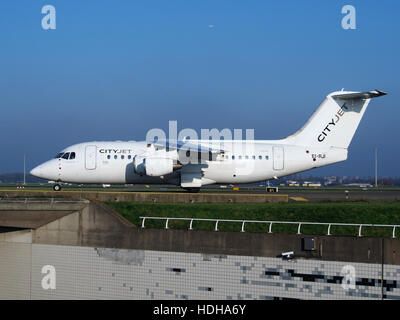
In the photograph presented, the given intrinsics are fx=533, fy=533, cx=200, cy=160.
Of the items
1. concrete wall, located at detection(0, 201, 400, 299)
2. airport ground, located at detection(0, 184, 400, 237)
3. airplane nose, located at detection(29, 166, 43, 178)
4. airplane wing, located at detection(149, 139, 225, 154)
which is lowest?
concrete wall, located at detection(0, 201, 400, 299)

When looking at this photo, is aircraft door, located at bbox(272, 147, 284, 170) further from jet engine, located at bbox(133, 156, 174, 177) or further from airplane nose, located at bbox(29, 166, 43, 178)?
airplane nose, located at bbox(29, 166, 43, 178)

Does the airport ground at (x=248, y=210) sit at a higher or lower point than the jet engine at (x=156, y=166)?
lower

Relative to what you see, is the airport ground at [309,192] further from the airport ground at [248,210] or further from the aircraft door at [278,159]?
the airport ground at [248,210]

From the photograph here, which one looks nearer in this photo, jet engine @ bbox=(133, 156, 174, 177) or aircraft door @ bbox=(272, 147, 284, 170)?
jet engine @ bbox=(133, 156, 174, 177)

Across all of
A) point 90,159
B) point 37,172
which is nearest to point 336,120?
point 90,159

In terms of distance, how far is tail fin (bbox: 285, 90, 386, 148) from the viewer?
141 ft

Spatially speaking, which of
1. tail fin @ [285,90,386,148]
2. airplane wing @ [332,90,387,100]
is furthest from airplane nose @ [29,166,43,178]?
airplane wing @ [332,90,387,100]

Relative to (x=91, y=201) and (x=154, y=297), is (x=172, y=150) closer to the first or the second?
(x=91, y=201)

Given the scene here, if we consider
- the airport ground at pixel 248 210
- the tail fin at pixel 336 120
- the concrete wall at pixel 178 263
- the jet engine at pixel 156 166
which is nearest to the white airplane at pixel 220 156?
the tail fin at pixel 336 120

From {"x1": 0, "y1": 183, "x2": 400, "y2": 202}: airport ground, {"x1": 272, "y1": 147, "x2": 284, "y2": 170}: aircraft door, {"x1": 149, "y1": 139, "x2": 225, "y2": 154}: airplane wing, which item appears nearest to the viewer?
{"x1": 0, "y1": 183, "x2": 400, "y2": 202}: airport ground

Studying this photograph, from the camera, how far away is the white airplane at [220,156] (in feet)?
141

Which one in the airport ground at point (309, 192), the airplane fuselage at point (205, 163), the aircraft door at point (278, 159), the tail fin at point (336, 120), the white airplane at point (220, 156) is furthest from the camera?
the aircraft door at point (278, 159)

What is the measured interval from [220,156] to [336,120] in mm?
9890
